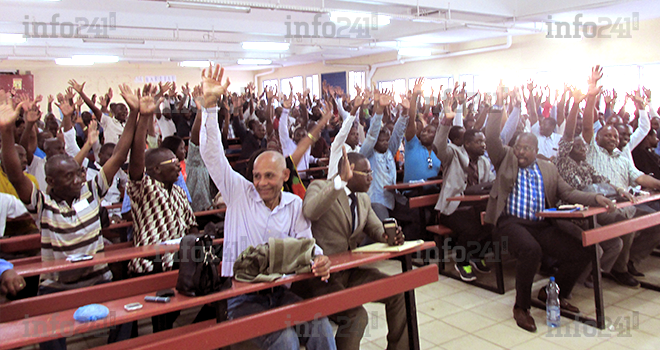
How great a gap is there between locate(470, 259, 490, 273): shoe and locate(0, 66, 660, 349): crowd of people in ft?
0.05

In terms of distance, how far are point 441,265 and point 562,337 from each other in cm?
172

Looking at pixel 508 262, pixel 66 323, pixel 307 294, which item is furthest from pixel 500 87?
pixel 66 323

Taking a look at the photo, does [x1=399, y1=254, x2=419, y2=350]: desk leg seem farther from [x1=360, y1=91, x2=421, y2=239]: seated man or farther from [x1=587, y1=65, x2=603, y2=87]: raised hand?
[x1=587, y1=65, x2=603, y2=87]: raised hand

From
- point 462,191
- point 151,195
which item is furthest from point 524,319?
point 151,195

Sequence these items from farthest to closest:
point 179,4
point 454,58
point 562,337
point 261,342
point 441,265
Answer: point 454,58
point 179,4
point 441,265
point 562,337
point 261,342

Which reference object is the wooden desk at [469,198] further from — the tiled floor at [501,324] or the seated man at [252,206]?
the seated man at [252,206]

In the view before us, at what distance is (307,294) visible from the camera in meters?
2.83

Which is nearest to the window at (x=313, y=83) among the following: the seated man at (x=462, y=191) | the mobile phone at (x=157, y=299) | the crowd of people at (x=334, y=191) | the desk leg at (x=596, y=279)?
the crowd of people at (x=334, y=191)

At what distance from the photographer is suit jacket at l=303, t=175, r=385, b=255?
290 cm

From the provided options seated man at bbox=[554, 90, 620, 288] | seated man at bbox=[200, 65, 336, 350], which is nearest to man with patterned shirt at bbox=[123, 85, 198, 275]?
seated man at bbox=[200, 65, 336, 350]

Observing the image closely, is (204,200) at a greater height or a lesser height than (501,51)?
lesser

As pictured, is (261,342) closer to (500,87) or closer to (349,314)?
(349,314)

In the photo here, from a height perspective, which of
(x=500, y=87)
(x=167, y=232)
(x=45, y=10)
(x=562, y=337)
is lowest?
(x=562, y=337)

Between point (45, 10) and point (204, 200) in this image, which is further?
point (45, 10)
